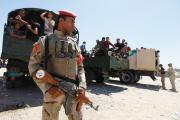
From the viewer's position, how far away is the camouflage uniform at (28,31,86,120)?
3496mm

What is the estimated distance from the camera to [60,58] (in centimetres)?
359

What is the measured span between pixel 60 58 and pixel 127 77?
42.7 ft

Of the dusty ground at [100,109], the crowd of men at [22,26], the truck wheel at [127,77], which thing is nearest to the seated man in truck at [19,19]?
the crowd of men at [22,26]

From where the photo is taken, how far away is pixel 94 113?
7.45 m

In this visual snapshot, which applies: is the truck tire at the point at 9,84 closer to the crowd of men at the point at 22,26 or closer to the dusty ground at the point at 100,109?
the dusty ground at the point at 100,109

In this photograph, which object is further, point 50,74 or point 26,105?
point 26,105

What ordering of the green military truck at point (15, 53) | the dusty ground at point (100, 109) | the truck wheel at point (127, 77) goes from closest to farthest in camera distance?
the dusty ground at point (100, 109), the green military truck at point (15, 53), the truck wheel at point (127, 77)

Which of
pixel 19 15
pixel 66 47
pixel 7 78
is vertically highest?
pixel 19 15

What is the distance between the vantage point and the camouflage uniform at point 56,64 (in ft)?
11.5

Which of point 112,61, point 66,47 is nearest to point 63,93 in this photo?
point 66,47

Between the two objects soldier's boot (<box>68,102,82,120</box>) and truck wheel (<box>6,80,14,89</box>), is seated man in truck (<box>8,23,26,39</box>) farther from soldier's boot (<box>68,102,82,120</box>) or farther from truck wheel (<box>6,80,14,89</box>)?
soldier's boot (<box>68,102,82,120</box>)

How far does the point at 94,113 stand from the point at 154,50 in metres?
10.2

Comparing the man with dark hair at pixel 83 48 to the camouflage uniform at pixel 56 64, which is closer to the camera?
the camouflage uniform at pixel 56 64

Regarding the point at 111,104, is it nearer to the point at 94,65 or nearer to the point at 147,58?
the point at 94,65
